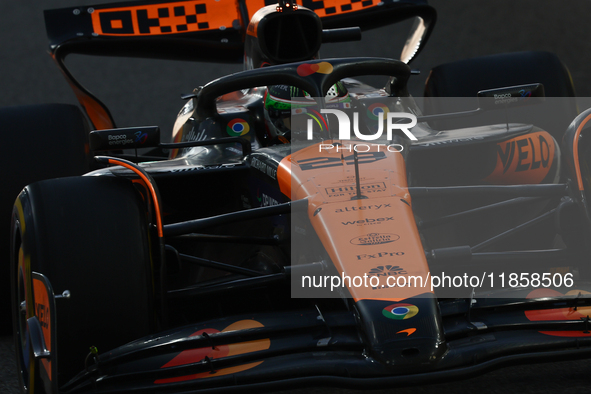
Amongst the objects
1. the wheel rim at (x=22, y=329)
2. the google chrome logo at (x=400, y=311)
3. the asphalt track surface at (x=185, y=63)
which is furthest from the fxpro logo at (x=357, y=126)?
the asphalt track surface at (x=185, y=63)

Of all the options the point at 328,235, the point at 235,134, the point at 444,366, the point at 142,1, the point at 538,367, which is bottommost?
the point at 538,367

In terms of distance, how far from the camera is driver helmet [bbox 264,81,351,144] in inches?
100

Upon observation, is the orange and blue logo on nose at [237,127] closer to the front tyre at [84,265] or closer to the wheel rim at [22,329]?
the front tyre at [84,265]

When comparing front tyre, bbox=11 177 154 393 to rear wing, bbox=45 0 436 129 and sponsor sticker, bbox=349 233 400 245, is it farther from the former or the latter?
rear wing, bbox=45 0 436 129

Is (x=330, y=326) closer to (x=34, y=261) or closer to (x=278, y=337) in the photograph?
(x=278, y=337)

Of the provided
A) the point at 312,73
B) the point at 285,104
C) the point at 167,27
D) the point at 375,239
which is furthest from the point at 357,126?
the point at 167,27

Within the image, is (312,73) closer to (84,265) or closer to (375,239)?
(375,239)

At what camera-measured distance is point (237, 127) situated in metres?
2.73

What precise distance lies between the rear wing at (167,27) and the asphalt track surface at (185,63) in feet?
13.3

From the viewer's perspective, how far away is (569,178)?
1967 millimetres

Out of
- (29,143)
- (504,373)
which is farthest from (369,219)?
(29,143)

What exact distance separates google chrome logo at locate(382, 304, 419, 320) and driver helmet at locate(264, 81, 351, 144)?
1.14 meters

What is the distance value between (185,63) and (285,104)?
581 cm

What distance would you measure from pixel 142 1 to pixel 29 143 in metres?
1.56
